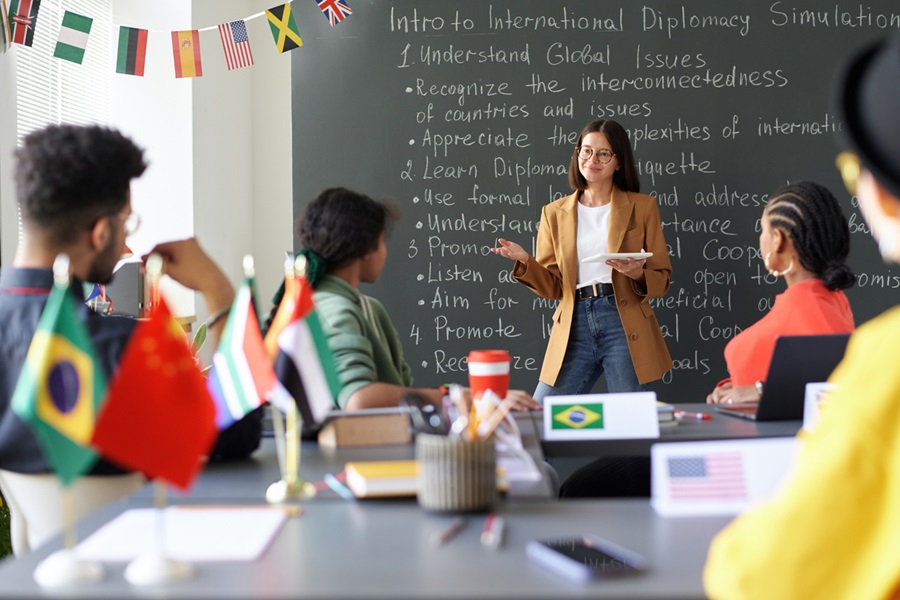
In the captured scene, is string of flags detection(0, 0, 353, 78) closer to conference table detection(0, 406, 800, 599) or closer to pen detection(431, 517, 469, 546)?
conference table detection(0, 406, 800, 599)

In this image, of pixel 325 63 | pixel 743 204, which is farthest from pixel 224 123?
pixel 743 204

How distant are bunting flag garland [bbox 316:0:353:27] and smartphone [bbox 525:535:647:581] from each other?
3.27 m

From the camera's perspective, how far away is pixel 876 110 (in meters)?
0.87

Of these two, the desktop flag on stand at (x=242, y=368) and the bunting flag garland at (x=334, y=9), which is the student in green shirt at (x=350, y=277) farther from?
the bunting flag garland at (x=334, y=9)

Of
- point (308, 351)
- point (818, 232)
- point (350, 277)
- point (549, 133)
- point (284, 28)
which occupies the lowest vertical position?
point (308, 351)

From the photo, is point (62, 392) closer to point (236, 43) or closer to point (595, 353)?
point (595, 353)

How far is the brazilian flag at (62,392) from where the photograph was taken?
0.99 metres

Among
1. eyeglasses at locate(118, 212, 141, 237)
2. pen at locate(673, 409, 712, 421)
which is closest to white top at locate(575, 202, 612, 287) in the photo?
pen at locate(673, 409, 712, 421)

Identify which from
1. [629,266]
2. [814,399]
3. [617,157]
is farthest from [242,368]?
[617,157]

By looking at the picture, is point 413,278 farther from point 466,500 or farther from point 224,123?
point 466,500

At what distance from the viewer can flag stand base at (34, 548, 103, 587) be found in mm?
995

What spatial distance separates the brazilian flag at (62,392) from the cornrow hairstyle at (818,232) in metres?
1.86

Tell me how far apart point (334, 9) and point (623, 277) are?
1.68m

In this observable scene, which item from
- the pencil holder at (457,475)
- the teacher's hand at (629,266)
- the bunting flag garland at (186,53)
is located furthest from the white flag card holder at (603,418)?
the bunting flag garland at (186,53)
